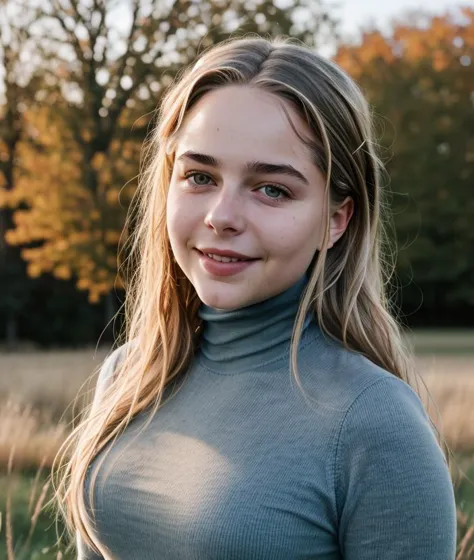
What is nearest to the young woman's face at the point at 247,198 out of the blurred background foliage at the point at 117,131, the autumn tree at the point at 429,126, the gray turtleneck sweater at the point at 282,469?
the gray turtleneck sweater at the point at 282,469

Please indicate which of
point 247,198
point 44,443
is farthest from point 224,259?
point 44,443

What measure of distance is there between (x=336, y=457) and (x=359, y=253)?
51cm

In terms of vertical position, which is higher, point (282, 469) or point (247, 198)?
point (247, 198)

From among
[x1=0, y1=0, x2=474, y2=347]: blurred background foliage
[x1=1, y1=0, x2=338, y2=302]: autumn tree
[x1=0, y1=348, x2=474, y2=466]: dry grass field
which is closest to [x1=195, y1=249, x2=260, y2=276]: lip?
[x1=0, y1=348, x2=474, y2=466]: dry grass field

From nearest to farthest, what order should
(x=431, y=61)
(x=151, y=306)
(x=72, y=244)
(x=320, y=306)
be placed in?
(x=320, y=306) → (x=151, y=306) → (x=72, y=244) → (x=431, y=61)

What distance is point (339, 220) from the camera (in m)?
1.88

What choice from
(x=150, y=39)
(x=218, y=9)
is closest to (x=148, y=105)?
(x=150, y=39)

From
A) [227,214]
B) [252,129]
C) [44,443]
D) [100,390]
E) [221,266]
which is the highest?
[252,129]

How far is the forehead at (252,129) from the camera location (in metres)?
1.71

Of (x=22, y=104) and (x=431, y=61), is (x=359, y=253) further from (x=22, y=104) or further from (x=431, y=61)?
(x=431, y=61)

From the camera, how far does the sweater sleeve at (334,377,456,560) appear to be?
1521 mm

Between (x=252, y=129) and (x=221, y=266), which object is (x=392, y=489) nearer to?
(x=221, y=266)

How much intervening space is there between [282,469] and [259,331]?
37cm

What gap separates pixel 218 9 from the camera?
14.2 meters
